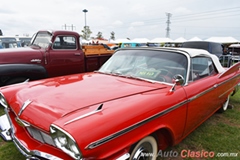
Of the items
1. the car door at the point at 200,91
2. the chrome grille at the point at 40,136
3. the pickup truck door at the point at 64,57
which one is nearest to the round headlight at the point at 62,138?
the chrome grille at the point at 40,136

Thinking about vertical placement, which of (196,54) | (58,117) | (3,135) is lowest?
(3,135)

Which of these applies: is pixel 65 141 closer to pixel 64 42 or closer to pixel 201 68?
pixel 201 68

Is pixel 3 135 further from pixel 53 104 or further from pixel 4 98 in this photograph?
pixel 53 104

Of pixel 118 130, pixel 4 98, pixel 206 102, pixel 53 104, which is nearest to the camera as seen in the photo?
pixel 118 130

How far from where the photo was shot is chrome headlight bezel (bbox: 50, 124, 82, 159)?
1.40 metres

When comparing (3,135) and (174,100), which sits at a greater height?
(174,100)

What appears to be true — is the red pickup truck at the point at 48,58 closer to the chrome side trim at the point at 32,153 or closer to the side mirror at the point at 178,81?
the chrome side trim at the point at 32,153

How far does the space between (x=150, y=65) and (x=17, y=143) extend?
200 centimetres

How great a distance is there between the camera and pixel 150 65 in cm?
281

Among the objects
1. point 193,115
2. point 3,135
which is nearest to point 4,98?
point 3,135

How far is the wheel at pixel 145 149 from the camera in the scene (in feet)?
6.18

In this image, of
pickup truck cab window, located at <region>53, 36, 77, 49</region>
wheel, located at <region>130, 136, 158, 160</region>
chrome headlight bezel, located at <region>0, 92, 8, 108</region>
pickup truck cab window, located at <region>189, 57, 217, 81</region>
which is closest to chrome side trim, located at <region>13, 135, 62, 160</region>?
chrome headlight bezel, located at <region>0, 92, 8, 108</region>

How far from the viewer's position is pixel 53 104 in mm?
1848

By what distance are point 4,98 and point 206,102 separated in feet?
9.75
